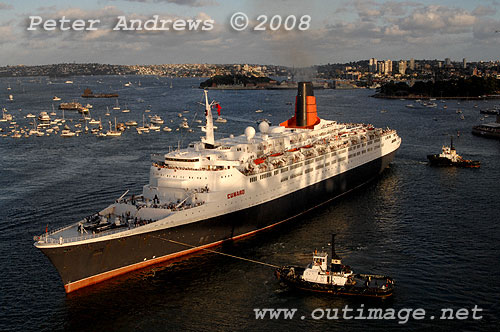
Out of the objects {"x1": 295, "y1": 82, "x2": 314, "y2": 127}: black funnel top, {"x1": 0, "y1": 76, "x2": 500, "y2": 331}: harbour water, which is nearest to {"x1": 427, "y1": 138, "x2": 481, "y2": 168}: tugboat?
{"x1": 0, "y1": 76, "x2": 500, "y2": 331}: harbour water

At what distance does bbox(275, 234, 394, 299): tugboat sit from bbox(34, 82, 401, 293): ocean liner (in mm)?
6013

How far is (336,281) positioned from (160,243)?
9325 millimetres

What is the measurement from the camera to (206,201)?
28.3 metres

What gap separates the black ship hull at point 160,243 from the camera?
23.6 meters

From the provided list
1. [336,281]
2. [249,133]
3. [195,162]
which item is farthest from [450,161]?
[336,281]

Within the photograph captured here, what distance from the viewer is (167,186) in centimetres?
2972

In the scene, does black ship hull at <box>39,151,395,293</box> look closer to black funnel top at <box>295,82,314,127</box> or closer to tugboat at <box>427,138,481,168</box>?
black funnel top at <box>295,82,314,127</box>

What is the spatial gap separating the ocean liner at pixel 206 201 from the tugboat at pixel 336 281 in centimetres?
601

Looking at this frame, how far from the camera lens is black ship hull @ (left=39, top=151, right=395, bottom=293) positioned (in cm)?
2364

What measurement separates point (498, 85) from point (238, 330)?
153950mm

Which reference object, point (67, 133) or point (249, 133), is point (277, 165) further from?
point (67, 133)

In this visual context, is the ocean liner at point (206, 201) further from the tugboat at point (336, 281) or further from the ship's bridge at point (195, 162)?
the tugboat at point (336, 281)

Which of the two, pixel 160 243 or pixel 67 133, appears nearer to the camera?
pixel 160 243

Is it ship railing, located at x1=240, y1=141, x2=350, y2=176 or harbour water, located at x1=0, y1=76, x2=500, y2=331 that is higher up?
ship railing, located at x1=240, y1=141, x2=350, y2=176
